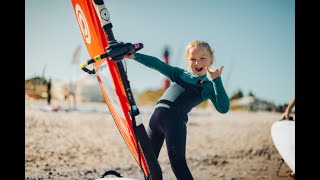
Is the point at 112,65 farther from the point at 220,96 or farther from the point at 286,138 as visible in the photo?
the point at 286,138

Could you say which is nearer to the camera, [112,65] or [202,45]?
[112,65]

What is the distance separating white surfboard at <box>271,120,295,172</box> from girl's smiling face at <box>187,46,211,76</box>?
4.77ft

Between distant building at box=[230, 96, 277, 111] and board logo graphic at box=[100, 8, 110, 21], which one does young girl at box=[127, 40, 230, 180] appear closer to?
board logo graphic at box=[100, 8, 110, 21]

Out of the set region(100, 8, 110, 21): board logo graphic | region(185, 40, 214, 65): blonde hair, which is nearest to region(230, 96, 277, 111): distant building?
region(185, 40, 214, 65): blonde hair

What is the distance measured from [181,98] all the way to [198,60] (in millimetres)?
261

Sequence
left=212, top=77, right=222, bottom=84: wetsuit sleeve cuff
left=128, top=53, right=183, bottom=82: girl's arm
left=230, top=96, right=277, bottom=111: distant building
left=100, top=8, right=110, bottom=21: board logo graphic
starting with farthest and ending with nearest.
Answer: left=230, top=96, right=277, bottom=111: distant building
left=128, top=53, right=183, bottom=82: girl's arm
left=212, top=77, right=222, bottom=84: wetsuit sleeve cuff
left=100, top=8, right=110, bottom=21: board logo graphic

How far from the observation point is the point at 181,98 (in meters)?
1.86

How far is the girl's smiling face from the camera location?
188cm

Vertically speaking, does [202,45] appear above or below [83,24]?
below

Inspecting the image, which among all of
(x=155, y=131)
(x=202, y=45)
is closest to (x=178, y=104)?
(x=155, y=131)

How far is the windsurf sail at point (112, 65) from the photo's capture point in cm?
151

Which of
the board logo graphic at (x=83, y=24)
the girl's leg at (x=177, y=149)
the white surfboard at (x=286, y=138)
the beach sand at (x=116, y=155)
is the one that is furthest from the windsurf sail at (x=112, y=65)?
the beach sand at (x=116, y=155)
